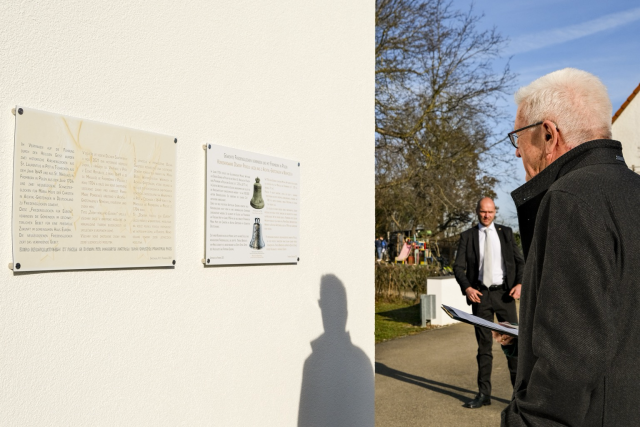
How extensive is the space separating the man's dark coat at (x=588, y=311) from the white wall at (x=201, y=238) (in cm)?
171

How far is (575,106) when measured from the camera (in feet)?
6.52

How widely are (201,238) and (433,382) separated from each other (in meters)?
4.87

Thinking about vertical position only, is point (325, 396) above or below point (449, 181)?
below

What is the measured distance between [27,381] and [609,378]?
2.10 meters

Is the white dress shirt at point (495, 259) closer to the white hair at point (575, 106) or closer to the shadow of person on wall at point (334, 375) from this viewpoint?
the shadow of person on wall at point (334, 375)

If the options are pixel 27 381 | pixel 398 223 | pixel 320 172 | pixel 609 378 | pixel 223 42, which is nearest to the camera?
pixel 609 378

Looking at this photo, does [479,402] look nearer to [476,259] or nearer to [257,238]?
[476,259]

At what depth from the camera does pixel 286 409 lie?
355 centimetres

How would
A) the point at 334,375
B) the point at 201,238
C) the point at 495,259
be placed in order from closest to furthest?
the point at 201,238
the point at 334,375
the point at 495,259

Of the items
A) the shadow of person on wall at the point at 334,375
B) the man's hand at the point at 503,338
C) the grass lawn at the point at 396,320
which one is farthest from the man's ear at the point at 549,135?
the grass lawn at the point at 396,320

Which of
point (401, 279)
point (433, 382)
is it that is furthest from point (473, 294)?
point (401, 279)

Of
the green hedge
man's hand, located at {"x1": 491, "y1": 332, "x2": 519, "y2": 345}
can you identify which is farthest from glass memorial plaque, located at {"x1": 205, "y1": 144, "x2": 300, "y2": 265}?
the green hedge

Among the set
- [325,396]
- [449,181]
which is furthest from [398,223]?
[325,396]

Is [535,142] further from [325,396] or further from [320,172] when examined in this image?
[325,396]
